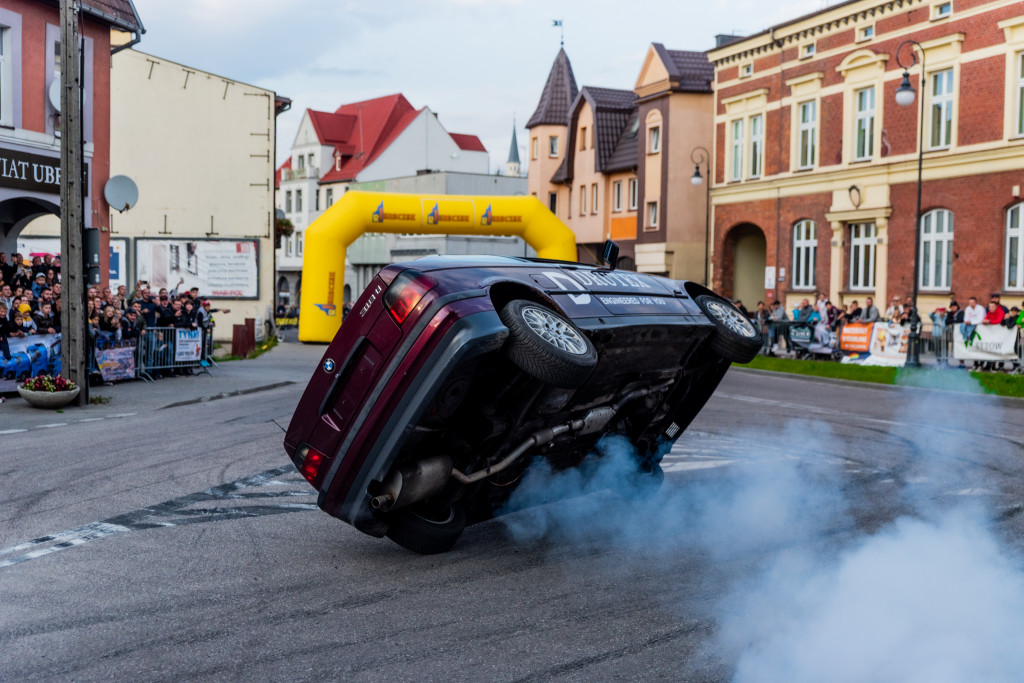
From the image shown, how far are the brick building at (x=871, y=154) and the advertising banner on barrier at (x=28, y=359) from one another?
909 inches

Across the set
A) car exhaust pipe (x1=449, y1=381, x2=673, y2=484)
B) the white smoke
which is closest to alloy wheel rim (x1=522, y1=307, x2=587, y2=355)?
car exhaust pipe (x1=449, y1=381, x2=673, y2=484)

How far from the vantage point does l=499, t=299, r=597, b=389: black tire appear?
5.08 meters

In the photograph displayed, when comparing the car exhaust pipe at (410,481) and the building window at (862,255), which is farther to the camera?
the building window at (862,255)

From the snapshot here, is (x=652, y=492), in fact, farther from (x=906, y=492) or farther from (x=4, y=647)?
(x=4, y=647)

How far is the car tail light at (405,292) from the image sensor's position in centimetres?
539

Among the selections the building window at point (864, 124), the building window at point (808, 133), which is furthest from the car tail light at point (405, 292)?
the building window at point (808, 133)

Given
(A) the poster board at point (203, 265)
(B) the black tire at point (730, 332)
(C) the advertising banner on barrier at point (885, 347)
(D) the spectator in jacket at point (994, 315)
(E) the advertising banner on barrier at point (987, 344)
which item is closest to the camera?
(B) the black tire at point (730, 332)

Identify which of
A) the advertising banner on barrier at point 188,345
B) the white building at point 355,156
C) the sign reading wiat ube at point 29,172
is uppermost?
the white building at point 355,156

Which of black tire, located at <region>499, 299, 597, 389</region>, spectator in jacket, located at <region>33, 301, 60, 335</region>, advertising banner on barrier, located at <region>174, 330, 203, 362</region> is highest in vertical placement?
black tire, located at <region>499, 299, 597, 389</region>

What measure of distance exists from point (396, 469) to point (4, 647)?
81.6 inches

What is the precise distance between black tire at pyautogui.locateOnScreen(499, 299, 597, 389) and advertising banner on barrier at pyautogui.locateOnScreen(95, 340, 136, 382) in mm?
13828

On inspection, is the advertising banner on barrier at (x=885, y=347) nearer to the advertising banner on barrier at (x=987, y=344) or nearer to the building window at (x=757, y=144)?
the advertising banner on barrier at (x=987, y=344)

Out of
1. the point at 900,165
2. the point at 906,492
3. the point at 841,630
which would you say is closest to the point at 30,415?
the point at 906,492

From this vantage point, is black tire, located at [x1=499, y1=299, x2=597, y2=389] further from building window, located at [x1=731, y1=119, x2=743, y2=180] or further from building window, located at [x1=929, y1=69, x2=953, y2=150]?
building window, located at [x1=731, y1=119, x2=743, y2=180]
